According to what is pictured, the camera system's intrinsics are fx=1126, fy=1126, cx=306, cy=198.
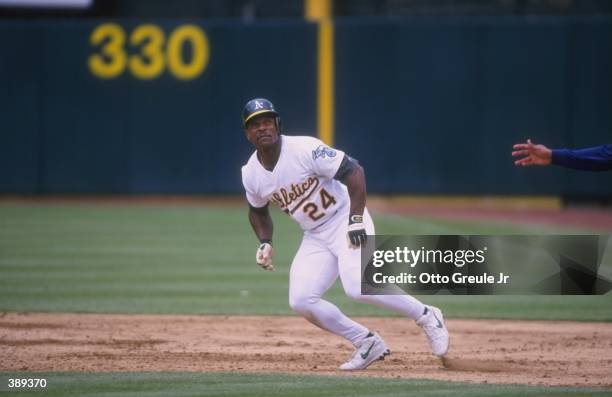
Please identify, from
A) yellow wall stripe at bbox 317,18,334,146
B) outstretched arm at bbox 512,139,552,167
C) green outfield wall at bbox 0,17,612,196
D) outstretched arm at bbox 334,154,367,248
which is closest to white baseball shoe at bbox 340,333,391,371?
outstretched arm at bbox 334,154,367,248

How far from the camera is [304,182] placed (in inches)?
321

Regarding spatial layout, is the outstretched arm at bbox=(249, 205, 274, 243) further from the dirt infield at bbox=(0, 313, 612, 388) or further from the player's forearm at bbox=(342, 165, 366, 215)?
the dirt infield at bbox=(0, 313, 612, 388)

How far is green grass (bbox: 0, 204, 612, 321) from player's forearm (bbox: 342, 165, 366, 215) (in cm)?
368

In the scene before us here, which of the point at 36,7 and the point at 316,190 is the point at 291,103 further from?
the point at 316,190

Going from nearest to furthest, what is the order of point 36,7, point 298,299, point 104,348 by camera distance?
point 298,299, point 104,348, point 36,7

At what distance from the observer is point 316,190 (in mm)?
8242

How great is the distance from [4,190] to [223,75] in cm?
506

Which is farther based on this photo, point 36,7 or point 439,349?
point 36,7

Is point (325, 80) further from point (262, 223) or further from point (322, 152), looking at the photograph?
point (322, 152)

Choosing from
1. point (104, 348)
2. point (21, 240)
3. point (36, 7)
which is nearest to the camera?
point (104, 348)

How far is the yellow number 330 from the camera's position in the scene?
74.2ft

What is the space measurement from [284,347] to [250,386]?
194 cm

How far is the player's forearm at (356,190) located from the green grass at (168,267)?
3.68 meters

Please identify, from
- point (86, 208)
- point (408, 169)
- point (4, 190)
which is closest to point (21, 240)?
point (86, 208)
